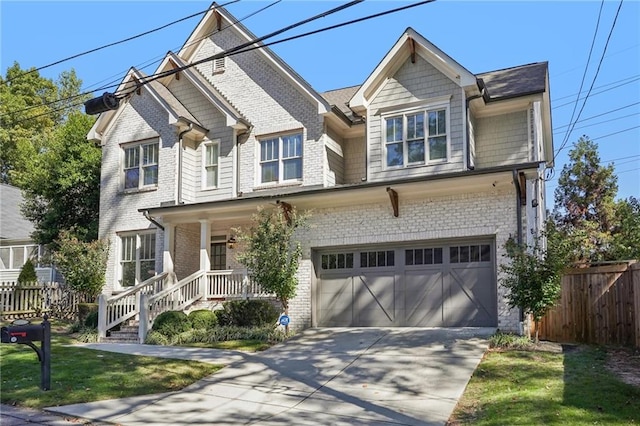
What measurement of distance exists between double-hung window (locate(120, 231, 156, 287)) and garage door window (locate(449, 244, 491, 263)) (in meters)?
10.4

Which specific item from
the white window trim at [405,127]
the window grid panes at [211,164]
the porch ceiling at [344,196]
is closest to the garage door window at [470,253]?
the porch ceiling at [344,196]

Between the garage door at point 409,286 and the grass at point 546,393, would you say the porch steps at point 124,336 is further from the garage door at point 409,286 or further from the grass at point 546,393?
the grass at point 546,393

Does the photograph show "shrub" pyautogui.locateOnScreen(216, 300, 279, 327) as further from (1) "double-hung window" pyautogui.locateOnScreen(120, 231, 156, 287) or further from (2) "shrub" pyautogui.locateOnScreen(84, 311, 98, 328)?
(1) "double-hung window" pyautogui.locateOnScreen(120, 231, 156, 287)

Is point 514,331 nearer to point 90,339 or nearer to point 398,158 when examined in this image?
point 398,158

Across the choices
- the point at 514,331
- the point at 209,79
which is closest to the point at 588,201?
the point at 514,331

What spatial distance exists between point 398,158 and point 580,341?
704cm

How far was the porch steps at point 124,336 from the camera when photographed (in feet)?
55.1

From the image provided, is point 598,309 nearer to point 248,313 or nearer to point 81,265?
point 248,313

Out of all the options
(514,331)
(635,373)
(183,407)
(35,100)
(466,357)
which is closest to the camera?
(183,407)

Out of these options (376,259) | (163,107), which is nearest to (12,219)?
(163,107)

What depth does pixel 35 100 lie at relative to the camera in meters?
48.8

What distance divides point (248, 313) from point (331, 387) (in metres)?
6.29

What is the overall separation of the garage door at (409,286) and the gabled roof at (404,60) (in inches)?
188

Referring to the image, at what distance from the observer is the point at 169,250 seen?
63.9ft
